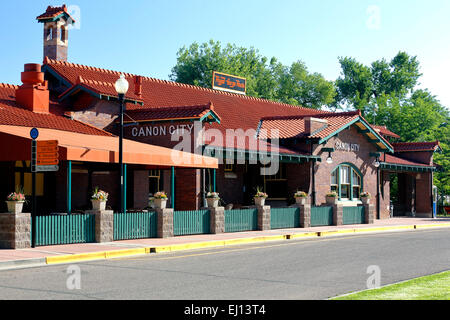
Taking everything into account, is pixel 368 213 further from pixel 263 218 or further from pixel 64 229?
pixel 64 229

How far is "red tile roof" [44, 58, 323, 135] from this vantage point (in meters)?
28.6

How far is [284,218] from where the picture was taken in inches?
1011

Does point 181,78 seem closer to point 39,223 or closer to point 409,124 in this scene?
point 409,124

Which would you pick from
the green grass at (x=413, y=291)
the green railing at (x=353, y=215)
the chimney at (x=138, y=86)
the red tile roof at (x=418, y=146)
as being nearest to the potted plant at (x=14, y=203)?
the green grass at (x=413, y=291)

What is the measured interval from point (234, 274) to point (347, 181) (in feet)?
77.9

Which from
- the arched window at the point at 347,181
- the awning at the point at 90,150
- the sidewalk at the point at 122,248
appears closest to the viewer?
the sidewalk at the point at 122,248

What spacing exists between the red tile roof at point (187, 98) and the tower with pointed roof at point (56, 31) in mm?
1803

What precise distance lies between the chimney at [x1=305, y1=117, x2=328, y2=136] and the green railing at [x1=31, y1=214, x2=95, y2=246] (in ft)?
53.1

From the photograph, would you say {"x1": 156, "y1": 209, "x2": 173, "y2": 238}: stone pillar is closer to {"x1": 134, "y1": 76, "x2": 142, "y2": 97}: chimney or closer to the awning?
the awning

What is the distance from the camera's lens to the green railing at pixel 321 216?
27.4 m

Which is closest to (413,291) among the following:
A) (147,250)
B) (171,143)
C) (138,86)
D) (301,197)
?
(147,250)

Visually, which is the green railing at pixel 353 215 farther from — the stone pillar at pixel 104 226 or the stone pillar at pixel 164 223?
the stone pillar at pixel 104 226

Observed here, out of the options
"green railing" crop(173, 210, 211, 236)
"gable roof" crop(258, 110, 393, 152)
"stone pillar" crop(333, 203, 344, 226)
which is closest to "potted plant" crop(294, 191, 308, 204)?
"stone pillar" crop(333, 203, 344, 226)

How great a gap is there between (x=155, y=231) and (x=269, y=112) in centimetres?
1924
